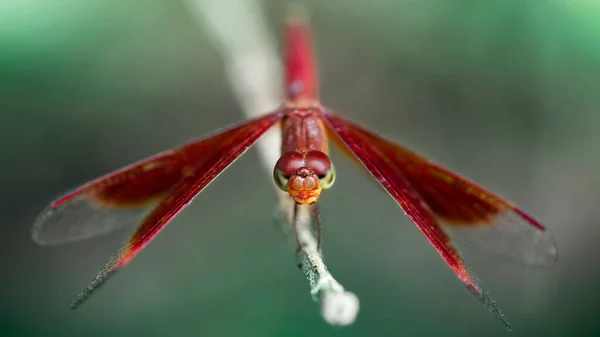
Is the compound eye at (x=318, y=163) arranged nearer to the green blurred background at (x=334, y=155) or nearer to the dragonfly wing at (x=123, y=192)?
the dragonfly wing at (x=123, y=192)

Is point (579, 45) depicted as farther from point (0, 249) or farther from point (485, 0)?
point (0, 249)

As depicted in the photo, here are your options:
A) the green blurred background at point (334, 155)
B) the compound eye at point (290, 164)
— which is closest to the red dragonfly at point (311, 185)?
the compound eye at point (290, 164)

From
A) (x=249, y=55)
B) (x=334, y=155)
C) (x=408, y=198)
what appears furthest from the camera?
(x=249, y=55)

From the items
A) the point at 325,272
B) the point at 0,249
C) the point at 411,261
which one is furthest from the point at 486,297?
the point at 0,249

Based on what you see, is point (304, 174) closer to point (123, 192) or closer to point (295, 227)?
point (295, 227)

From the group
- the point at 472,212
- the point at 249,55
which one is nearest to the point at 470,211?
the point at 472,212

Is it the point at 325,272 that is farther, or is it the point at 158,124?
the point at 158,124
